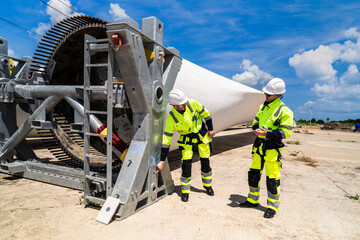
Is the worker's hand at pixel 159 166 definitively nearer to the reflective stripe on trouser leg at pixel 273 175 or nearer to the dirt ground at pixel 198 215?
the dirt ground at pixel 198 215

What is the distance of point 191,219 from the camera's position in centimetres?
296

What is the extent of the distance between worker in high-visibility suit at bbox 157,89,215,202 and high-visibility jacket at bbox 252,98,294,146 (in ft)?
2.93

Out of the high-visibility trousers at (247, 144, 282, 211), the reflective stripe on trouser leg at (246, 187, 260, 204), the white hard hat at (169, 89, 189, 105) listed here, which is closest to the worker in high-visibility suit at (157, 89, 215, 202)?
the white hard hat at (169, 89, 189, 105)

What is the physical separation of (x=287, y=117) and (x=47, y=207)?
11.7 feet

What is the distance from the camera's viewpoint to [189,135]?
3668 millimetres

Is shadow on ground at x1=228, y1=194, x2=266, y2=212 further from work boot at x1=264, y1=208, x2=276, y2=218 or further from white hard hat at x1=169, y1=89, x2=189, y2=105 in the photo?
white hard hat at x1=169, y1=89, x2=189, y2=105

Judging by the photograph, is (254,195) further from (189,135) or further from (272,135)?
(189,135)

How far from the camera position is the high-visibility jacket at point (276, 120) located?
3.02 meters

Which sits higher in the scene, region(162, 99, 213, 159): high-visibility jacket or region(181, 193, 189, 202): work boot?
region(162, 99, 213, 159): high-visibility jacket

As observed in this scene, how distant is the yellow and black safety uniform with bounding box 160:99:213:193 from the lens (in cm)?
353

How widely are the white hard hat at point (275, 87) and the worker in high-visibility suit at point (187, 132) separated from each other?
1039 millimetres

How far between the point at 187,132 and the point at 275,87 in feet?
4.79

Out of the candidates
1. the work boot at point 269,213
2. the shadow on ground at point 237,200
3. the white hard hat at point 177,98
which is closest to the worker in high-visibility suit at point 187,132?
the white hard hat at point 177,98

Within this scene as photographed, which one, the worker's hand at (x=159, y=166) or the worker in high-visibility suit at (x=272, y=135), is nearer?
the worker in high-visibility suit at (x=272, y=135)
